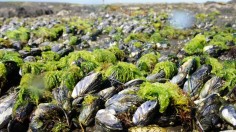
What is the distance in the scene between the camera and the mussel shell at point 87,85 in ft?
19.5

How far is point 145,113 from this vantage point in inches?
199

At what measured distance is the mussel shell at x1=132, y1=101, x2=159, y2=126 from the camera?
5047mm

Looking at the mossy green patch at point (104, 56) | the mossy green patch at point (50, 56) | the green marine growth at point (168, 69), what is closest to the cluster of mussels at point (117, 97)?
the green marine growth at point (168, 69)

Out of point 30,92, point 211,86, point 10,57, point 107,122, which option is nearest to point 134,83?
point 107,122

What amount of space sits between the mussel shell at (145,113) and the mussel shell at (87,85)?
1166 mm

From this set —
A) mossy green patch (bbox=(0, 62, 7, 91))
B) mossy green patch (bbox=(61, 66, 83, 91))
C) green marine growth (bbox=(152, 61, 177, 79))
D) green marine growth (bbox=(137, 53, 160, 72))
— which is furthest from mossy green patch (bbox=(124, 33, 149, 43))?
mossy green patch (bbox=(0, 62, 7, 91))

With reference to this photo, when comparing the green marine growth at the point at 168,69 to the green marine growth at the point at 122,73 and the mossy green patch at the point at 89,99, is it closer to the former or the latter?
the green marine growth at the point at 122,73

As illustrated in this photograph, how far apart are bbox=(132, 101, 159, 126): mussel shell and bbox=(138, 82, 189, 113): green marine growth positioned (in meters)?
0.13

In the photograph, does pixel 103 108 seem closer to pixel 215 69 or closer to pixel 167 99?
pixel 167 99

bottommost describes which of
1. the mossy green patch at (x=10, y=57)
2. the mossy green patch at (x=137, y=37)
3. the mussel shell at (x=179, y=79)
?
the mossy green patch at (x=137, y=37)

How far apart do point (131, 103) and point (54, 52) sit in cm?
446

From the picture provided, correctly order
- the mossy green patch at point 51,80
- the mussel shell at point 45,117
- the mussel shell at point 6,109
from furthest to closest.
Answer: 1. the mossy green patch at point 51,80
2. the mussel shell at point 6,109
3. the mussel shell at point 45,117

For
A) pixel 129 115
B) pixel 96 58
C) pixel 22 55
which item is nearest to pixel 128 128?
pixel 129 115

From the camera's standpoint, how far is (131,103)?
5391 millimetres
